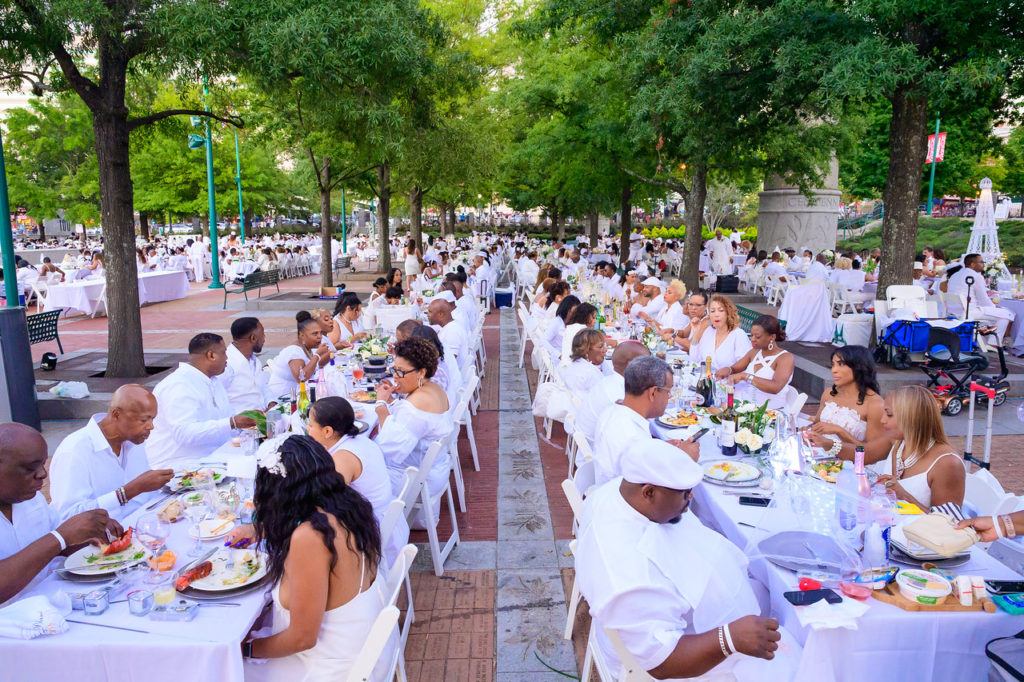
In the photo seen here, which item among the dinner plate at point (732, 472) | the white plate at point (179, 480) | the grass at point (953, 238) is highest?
the grass at point (953, 238)

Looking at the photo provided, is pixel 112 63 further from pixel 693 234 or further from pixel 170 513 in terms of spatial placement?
pixel 693 234

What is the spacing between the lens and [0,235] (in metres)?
7.92

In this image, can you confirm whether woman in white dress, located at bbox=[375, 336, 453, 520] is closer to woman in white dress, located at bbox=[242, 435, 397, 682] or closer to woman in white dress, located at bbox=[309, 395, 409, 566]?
woman in white dress, located at bbox=[309, 395, 409, 566]

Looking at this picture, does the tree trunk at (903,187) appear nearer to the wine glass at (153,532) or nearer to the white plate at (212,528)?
the white plate at (212,528)

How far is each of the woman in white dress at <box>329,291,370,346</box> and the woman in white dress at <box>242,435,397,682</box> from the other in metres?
5.60

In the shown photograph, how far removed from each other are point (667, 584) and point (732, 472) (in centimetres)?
179

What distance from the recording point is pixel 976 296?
12.4 metres

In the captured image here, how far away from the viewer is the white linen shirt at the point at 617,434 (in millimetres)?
3881

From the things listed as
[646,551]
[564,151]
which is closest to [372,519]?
[646,551]

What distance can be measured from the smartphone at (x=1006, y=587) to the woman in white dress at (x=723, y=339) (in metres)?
4.18

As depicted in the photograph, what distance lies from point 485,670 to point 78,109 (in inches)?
1384

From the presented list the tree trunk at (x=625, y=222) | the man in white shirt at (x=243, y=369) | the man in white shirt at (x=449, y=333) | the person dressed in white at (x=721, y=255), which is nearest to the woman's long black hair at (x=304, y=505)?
the man in white shirt at (x=243, y=369)

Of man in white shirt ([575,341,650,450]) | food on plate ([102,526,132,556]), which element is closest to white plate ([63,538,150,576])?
food on plate ([102,526,132,556])

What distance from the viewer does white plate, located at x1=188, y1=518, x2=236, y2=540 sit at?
11.2ft
